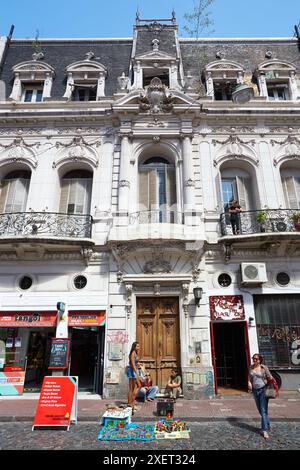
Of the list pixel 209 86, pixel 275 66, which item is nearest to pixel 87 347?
pixel 209 86

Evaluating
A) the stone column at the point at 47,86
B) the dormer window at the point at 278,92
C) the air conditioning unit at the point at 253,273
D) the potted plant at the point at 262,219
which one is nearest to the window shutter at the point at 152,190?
the potted plant at the point at 262,219

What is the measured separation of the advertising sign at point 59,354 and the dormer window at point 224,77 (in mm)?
12988

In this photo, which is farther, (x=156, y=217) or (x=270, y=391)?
(x=156, y=217)

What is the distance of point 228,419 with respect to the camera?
6.98m

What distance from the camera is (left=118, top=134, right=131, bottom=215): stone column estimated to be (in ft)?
37.5

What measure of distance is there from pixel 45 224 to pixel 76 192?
7.37 ft

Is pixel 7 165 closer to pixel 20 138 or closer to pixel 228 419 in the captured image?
pixel 20 138

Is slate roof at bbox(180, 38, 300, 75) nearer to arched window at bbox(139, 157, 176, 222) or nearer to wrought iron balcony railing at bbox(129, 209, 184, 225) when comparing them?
arched window at bbox(139, 157, 176, 222)

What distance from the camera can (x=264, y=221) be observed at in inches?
435

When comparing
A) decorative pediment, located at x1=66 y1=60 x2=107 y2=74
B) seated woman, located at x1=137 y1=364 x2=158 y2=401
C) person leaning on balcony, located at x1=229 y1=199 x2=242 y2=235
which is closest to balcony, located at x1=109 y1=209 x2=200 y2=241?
person leaning on balcony, located at x1=229 y1=199 x2=242 y2=235

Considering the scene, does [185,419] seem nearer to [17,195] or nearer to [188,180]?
[188,180]

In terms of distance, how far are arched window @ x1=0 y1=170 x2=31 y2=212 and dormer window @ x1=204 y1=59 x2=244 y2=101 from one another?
998cm

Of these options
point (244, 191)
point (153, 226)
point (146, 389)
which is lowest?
point (146, 389)

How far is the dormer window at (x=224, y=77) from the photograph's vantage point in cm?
1457
